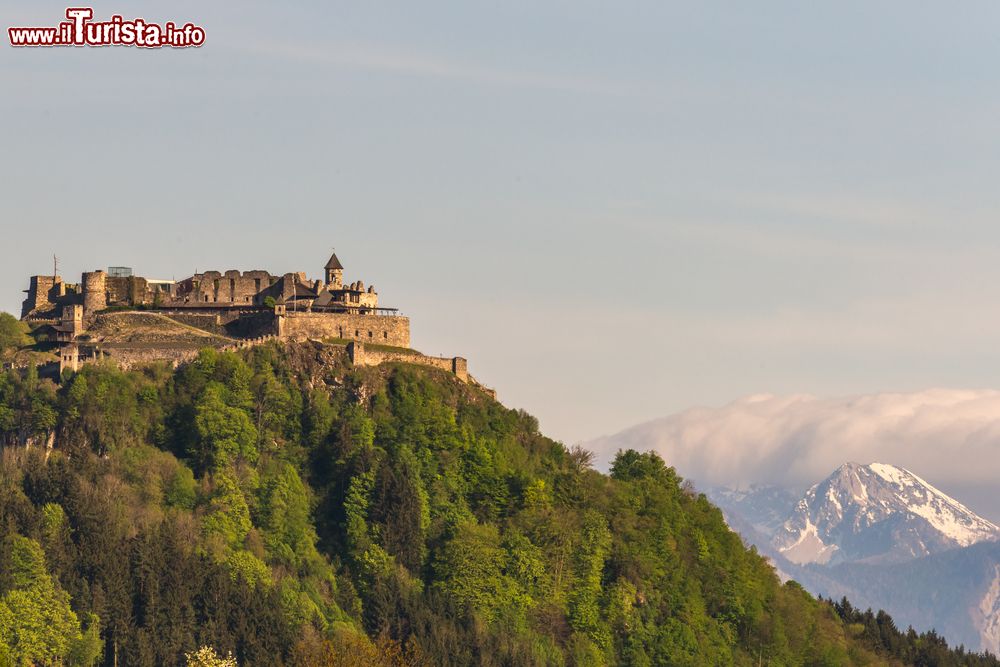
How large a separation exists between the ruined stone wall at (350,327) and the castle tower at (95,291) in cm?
1538

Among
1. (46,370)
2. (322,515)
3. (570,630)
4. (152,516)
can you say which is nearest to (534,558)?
(570,630)

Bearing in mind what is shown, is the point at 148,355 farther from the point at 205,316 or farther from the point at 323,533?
the point at 323,533

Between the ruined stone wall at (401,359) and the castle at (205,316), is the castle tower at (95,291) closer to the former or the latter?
the castle at (205,316)

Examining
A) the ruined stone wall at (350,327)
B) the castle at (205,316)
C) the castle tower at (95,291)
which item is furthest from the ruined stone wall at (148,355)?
the castle tower at (95,291)

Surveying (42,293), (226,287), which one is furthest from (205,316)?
(42,293)

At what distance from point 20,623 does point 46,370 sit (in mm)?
25695

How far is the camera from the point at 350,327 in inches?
6294

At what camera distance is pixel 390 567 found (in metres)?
150

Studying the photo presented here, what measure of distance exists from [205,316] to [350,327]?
11395mm

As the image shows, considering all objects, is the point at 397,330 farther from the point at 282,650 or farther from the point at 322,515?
the point at 282,650

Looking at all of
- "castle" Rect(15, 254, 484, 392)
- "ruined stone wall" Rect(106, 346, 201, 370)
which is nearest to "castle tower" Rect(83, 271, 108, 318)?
"castle" Rect(15, 254, 484, 392)

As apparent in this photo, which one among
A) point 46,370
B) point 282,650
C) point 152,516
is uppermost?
point 46,370

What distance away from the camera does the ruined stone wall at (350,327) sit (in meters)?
158

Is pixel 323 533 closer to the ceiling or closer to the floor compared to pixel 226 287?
closer to the floor
